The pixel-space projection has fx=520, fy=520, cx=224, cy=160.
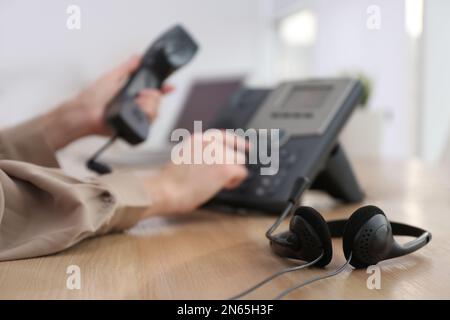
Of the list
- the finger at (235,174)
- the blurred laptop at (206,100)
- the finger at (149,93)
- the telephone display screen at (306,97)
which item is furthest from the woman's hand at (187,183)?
the blurred laptop at (206,100)

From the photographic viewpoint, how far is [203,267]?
1.44ft

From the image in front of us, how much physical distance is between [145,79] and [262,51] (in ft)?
3.76

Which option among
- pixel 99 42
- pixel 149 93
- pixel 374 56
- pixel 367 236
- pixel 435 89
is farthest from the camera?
pixel 374 56

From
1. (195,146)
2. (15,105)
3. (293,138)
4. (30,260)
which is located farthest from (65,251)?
(15,105)

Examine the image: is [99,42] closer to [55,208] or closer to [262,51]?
[262,51]

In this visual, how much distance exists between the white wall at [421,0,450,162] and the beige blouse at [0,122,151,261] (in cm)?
184

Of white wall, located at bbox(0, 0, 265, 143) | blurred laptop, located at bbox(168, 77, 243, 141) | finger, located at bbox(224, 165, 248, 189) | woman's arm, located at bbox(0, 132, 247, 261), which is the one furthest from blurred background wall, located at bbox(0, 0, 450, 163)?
woman's arm, located at bbox(0, 132, 247, 261)

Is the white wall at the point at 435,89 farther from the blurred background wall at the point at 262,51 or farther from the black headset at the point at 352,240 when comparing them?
the black headset at the point at 352,240

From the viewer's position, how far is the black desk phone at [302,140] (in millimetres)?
668

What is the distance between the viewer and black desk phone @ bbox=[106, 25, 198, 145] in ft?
2.90

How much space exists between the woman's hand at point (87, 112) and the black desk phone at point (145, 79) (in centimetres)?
2

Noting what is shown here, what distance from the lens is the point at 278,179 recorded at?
0.67 meters

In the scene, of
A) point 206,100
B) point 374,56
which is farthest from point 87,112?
point 374,56
